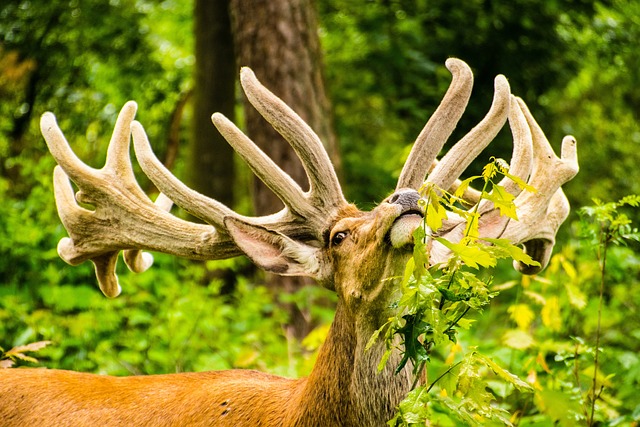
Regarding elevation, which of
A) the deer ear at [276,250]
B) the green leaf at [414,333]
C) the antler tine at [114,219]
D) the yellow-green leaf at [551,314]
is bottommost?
the yellow-green leaf at [551,314]

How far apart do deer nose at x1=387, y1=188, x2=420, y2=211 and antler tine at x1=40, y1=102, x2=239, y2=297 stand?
106 cm

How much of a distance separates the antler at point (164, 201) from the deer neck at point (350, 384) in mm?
505

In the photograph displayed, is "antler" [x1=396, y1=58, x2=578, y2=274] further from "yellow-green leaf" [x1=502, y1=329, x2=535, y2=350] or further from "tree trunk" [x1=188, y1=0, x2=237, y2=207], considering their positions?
"tree trunk" [x1=188, y1=0, x2=237, y2=207]

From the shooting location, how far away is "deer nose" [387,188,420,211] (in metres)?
3.28

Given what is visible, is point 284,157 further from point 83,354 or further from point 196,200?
point 196,200

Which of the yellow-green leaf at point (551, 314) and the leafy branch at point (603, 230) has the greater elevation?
the leafy branch at point (603, 230)

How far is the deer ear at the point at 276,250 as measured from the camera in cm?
384

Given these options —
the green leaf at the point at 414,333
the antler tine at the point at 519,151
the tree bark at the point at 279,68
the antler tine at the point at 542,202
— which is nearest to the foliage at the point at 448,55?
the tree bark at the point at 279,68

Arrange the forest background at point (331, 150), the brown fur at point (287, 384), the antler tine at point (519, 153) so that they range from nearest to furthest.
Result: the brown fur at point (287, 384) < the antler tine at point (519, 153) < the forest background at point (331, 150)

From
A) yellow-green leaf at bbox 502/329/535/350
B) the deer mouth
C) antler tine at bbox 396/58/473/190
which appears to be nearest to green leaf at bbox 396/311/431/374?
the deer mouth

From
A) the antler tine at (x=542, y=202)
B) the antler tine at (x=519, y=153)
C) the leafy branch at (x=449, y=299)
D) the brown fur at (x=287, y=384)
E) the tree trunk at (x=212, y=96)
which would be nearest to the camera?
the leafy branch at (x=449, y=299)

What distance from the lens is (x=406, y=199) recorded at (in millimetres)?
3305

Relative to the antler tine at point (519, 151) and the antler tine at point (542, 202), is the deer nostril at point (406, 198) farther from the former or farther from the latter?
the antler tine at point (542, 202)

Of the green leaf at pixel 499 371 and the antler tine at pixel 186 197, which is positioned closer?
the green leaf at pixel 499 371
